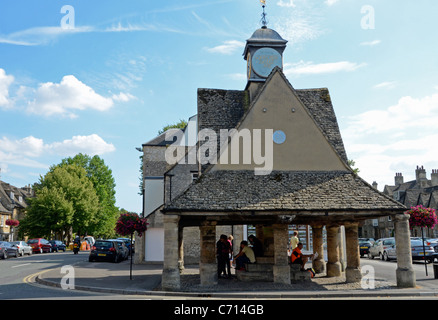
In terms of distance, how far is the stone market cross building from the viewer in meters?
14.3

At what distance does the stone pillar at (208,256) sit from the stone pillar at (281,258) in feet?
7.81

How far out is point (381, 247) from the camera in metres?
32.0

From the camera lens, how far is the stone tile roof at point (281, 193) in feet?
47.4

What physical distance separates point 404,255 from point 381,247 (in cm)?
1931

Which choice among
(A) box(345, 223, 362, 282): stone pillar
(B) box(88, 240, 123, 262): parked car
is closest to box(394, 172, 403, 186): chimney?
(B) box(88, 240, 123, 262): parked car

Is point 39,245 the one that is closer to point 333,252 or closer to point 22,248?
point 22,248

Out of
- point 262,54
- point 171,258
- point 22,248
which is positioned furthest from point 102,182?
point 171,258

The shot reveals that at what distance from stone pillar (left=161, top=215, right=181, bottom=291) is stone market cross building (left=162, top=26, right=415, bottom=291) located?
0.03m

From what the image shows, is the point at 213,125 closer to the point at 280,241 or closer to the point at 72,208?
the point at 280,241

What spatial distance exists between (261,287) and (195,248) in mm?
12506
